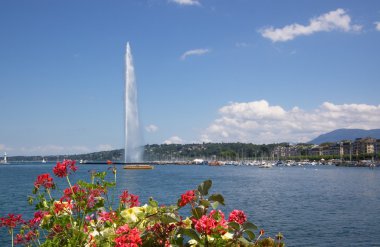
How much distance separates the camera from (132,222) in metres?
3.60

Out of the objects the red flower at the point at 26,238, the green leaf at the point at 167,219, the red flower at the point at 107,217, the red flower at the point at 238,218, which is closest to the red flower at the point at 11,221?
the red flower at the point at 26,238

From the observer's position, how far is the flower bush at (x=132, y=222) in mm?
3168

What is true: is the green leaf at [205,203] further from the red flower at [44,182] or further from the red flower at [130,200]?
the red flower at [44,182]

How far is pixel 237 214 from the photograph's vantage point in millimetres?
3570

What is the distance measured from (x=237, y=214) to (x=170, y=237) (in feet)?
2.03

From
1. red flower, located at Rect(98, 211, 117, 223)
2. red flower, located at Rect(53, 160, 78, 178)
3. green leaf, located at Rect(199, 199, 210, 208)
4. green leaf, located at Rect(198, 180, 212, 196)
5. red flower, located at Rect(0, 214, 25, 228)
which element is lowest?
red flower, located at Rect(0, 214, 25, 228)

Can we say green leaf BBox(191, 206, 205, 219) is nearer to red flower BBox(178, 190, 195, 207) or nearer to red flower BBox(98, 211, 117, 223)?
red flower BBox(178, 190, 195, 207)

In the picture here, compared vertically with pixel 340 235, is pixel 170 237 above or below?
above

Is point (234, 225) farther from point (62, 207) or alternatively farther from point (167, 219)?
point (62, 207)

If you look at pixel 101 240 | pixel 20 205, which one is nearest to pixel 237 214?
pixel 101 240

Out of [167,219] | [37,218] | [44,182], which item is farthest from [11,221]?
[167,219]

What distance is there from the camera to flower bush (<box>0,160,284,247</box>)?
125 inches

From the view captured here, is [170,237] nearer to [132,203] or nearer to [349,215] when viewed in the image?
[132,203]

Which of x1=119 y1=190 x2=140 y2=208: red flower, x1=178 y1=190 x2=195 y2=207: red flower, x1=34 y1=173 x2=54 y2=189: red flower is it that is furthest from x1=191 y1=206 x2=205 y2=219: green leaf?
x1=34 y1=173 x2=54 y2=189: red flower
